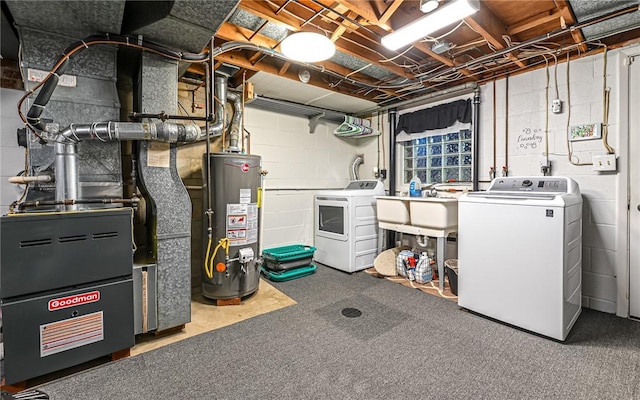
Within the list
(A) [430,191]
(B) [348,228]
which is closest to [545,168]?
(A) [430,191]

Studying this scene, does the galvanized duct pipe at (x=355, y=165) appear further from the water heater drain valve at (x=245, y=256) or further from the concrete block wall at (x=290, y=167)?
the water heater drain valve at (x=245, y=256)

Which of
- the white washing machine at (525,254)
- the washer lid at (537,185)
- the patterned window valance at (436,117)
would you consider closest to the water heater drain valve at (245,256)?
the white washing machine at (525,254)

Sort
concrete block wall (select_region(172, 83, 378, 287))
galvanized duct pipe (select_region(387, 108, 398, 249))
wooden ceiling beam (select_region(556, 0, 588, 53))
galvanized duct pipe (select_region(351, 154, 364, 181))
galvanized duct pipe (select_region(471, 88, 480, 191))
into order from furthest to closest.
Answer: galvanized duct pipe (select_region(351, 154, 364, 181)), galvanized duct pipe (select_region(387, 108, 398, 249)), galvanized duct pipe (select_region(471, 88, 480, 191)), concrete block wall (select_region(172, 83, 378, 287)), wooden ceiling beam (select_region(556, 0, 588, 53))

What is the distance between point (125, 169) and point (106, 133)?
0.83m

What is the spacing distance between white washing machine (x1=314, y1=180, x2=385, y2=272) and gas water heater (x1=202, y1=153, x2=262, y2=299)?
1394mm

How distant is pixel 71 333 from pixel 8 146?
1903 mm

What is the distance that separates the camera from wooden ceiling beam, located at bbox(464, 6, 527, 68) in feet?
7.35

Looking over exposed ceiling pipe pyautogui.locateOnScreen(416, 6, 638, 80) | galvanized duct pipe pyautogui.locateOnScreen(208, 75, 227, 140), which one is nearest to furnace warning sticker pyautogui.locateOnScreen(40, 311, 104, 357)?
galvanized duct pipe pyautogui.locateOnScreen(208, 75, 227, 140)

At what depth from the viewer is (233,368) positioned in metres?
1.84

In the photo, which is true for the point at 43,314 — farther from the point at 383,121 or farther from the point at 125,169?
the point at 383,121

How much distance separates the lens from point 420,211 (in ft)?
10.7

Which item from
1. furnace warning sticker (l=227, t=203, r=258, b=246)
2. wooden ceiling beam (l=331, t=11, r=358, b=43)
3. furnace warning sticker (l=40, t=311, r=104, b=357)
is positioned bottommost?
furnace warning sticker (l=40, t=311, r=104, b=357)

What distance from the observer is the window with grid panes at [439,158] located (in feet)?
12.4

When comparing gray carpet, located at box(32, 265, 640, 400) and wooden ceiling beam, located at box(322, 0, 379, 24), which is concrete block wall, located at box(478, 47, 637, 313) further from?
wooden ceiling beam, located at box(322, 0, 379, 24)
